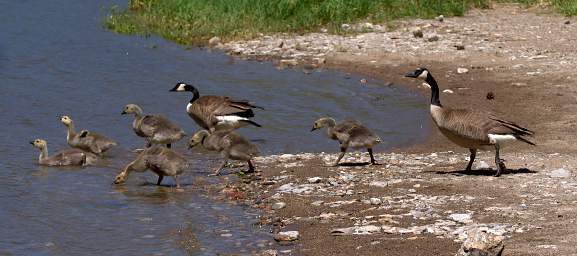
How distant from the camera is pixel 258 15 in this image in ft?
89.1

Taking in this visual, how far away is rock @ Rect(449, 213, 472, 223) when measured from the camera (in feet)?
37.3

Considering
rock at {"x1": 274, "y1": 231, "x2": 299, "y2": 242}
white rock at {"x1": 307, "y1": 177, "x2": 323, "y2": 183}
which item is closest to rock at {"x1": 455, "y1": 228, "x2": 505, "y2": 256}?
rock at {"x1": 274, "y1": 231, "x2": 299, "y2": 242}

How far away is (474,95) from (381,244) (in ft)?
33.6

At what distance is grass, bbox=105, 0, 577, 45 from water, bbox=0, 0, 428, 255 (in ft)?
2.28

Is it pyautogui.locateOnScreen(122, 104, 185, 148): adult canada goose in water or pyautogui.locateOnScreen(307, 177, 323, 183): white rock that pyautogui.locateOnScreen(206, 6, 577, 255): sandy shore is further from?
pyautogui.locateOnScreen(122, 104, 185, 148): adult canada goose in water

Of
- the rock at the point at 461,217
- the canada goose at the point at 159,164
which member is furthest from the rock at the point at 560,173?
the canada goose at the point at 159,164

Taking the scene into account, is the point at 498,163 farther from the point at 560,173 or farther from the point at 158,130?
the point at 158,130

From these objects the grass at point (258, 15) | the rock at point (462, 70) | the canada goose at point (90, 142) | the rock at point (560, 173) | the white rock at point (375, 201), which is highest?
the grass at point (258, 15)

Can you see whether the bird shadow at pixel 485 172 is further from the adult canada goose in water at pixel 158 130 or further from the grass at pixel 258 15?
the grass at pixel 258 15

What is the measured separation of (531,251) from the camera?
393 inches

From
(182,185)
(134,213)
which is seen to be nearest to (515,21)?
(182,185)

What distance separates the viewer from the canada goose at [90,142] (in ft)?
52.4

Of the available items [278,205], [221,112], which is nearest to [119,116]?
[221,112]

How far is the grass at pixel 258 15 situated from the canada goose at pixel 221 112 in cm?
805
